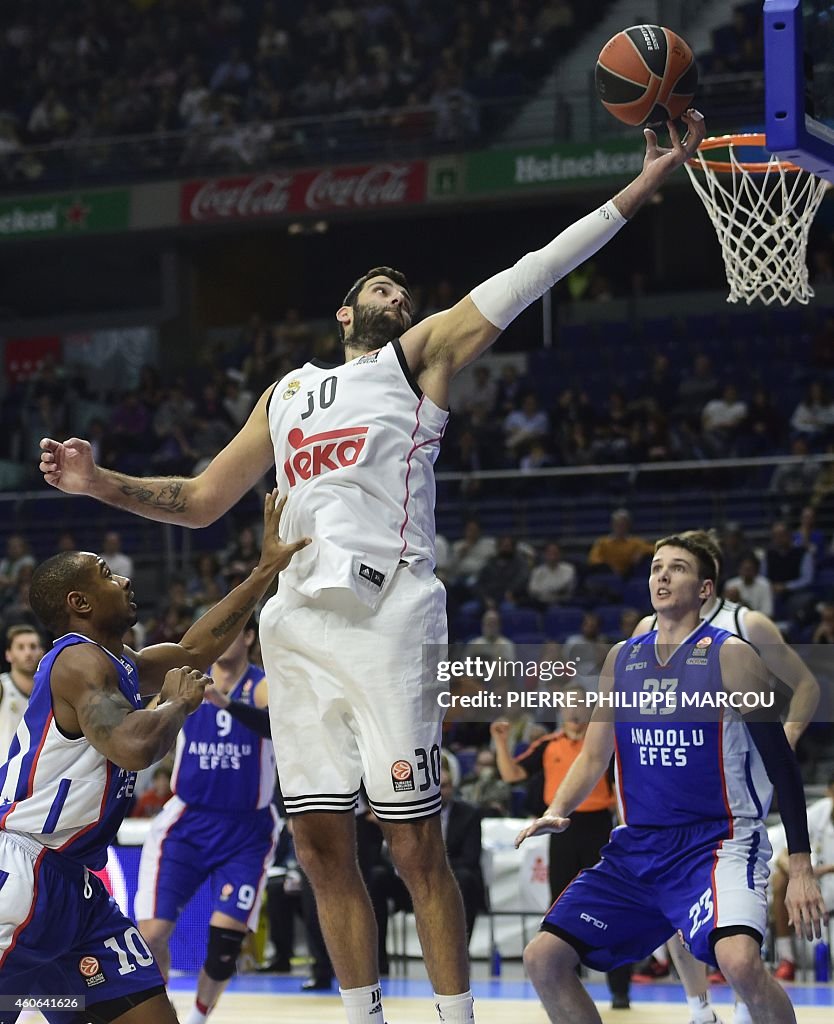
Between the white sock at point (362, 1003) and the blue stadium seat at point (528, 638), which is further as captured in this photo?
the blue stadium seat at point (528, 638)

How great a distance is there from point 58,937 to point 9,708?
4605 millimetres

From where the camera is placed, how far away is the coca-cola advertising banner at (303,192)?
19703mm

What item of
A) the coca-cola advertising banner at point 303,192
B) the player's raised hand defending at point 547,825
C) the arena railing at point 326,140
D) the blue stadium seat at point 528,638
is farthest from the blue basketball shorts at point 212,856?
the coca-cola advertising banner at point 303,192

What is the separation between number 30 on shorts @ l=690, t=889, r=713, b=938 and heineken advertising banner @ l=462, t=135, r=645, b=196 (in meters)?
13.6

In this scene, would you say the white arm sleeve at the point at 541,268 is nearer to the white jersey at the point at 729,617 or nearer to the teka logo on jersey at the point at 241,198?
the white jersey at the point at 729,617

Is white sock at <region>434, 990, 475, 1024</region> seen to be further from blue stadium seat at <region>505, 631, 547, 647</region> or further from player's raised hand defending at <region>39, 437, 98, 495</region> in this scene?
blue stadium seat at <region>505, 631, 547, 647</region>

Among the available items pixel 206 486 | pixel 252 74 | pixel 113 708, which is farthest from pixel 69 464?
pixel 252 74

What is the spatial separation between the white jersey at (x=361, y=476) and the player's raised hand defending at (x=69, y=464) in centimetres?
63

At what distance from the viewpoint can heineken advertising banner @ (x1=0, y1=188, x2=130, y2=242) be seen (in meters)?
21.1

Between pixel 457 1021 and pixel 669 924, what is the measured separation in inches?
52.3

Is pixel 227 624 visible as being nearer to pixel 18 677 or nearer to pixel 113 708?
pixel 113 708

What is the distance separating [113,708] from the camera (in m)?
4.52

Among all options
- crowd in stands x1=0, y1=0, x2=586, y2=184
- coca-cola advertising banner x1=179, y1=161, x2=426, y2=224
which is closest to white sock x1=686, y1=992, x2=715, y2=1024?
coca-cola advertising banner x1=179, y1=161, x2=426, y2=224

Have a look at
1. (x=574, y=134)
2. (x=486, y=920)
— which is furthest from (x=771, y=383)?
(x=486, y=920)
